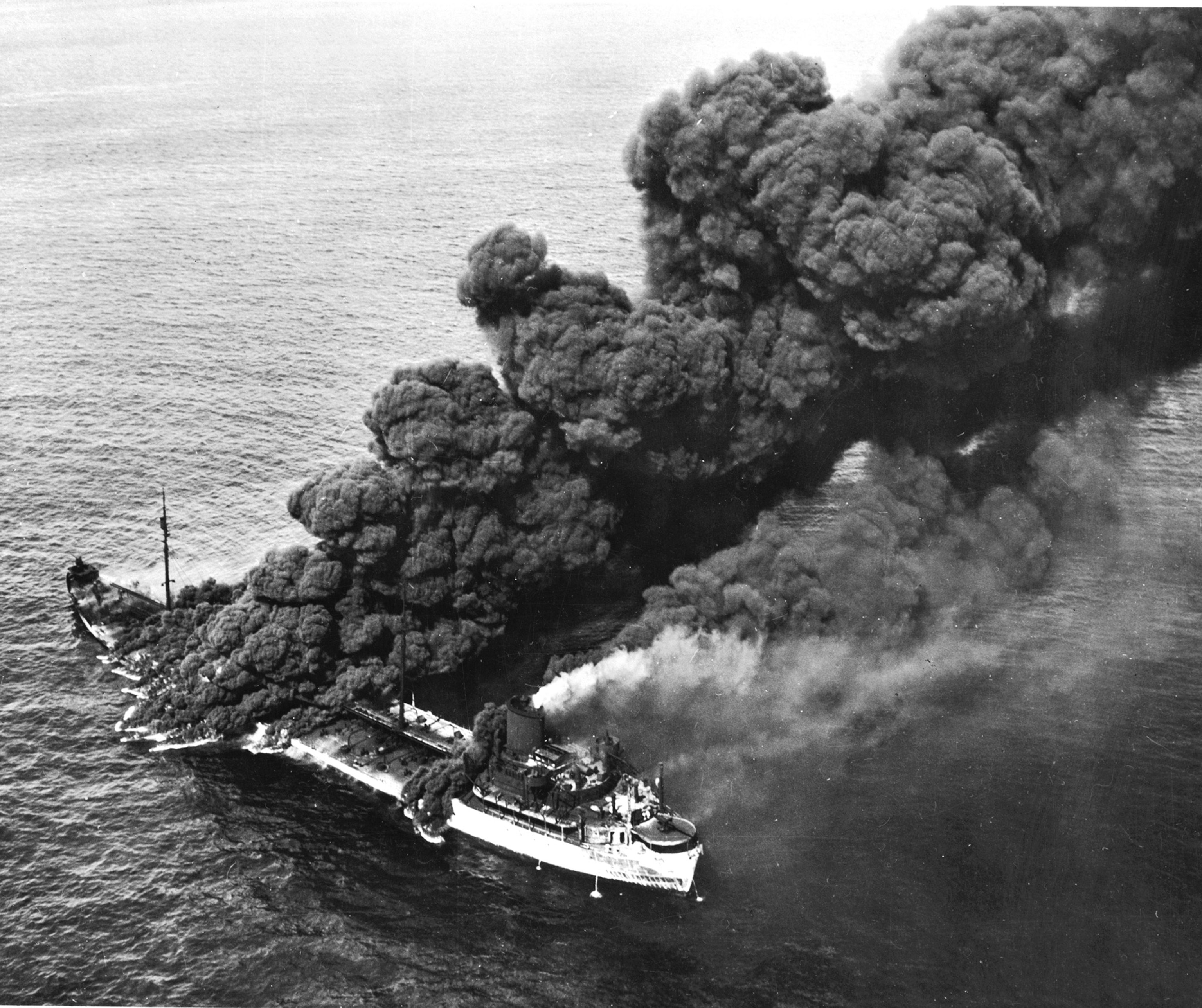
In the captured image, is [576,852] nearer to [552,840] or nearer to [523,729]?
[552,840]

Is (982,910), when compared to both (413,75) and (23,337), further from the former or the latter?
(413,75)

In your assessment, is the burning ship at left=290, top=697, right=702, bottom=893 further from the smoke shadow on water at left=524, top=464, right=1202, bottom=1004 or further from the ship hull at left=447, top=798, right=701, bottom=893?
the smoke shadow on water at left=524, top=464, right=1202, bottom=1004

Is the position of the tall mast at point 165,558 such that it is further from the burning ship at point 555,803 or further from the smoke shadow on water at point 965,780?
the smoke shadow on water at point 965,780

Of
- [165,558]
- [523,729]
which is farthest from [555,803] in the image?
[165,558]

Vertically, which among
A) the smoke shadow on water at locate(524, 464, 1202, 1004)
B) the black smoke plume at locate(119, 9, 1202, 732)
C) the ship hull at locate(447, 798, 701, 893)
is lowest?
the ship hull at locate(447, 798, 701, 893)

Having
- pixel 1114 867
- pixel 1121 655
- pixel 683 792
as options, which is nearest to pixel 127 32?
pixel 683 792

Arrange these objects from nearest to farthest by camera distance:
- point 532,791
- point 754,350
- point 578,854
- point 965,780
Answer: point 578,854 → point 532,791 → point 965,780 → point 754,350

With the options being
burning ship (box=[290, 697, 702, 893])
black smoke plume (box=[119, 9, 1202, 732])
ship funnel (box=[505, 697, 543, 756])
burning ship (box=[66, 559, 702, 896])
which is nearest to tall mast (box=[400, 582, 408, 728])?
black smoke plume (box=[119, 9, 1202, 732])
